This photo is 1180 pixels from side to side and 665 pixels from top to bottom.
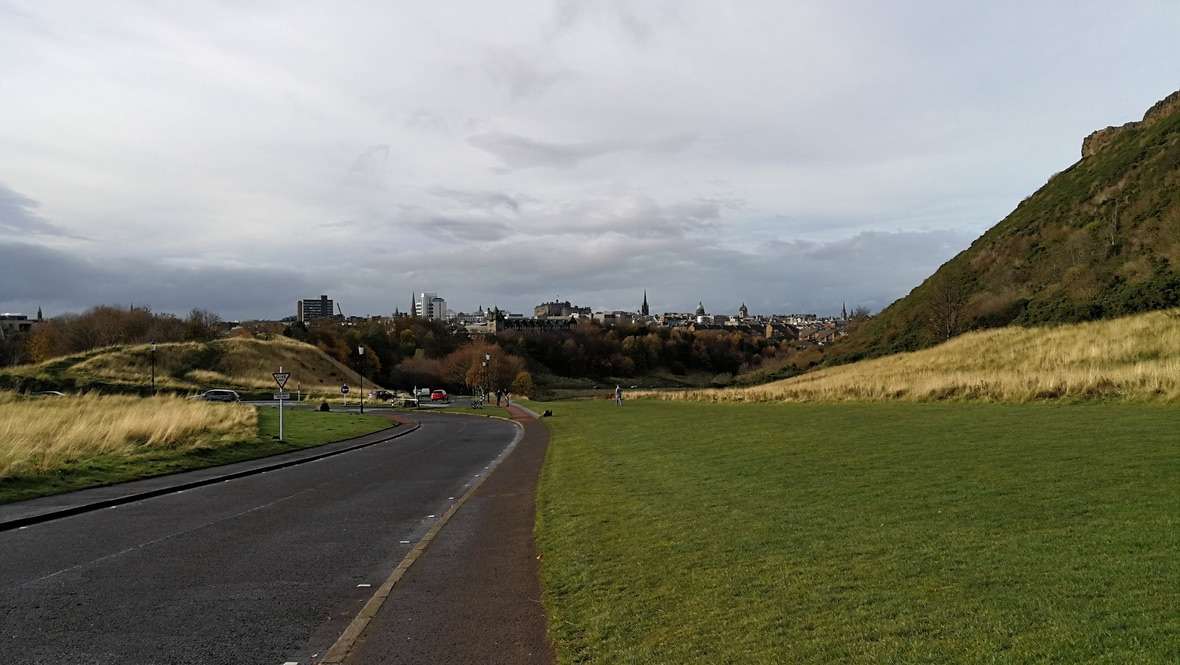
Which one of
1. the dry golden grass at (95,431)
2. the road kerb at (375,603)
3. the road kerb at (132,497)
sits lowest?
the road kerb at (375,603)

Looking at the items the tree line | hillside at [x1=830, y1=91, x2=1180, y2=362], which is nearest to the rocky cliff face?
hillside at [x1=830, y1=91, x2=1180, y2=362]

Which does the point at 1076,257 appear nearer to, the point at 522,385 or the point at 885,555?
the point at 522,385

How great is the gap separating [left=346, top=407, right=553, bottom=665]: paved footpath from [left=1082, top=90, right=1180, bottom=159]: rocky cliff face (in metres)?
85.6

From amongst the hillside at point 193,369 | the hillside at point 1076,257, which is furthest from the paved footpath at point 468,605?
the hillside at point 193,369

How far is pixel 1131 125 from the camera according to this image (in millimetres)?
81750

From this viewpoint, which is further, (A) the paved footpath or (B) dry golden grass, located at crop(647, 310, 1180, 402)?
(B) dry golden grass, located at crop(647, 310, 1180, 402)

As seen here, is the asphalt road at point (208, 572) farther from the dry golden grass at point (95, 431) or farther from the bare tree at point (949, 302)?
the bare tree at point (949, 302)

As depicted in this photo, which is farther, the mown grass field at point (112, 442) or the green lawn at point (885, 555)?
the mown grass field at point (112, 442)

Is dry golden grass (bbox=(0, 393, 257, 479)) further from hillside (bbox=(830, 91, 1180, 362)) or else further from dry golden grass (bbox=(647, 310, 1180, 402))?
hillside (bbox=(830, 91, 1180, 362))

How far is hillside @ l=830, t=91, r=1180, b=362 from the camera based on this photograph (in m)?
47.7

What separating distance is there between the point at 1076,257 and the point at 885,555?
6351 cm

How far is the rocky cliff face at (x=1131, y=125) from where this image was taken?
7606 centimetres

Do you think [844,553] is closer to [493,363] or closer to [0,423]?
[0,423]

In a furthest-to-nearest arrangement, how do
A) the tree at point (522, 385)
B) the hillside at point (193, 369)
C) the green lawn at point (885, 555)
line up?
the tree at point (522, 385) < the hillside at point (193, 369) < the green lawn at point (885, 555)
